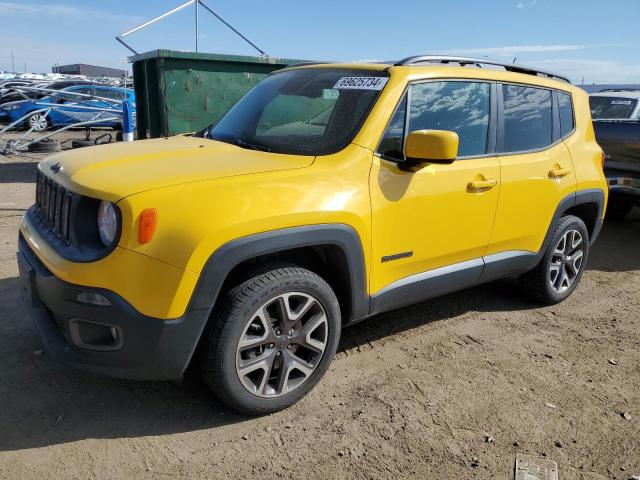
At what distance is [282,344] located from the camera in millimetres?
2881

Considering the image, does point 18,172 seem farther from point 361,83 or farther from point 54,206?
point 361,83

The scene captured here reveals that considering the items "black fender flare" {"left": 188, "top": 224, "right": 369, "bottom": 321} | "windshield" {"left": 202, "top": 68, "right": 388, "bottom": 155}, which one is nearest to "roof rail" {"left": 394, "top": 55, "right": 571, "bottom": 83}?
"windshield" {"left": 202, "top": 68, "right": 388, "bottom": 155}

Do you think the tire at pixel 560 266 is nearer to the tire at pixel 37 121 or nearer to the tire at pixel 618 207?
the tire at pixel 618 207

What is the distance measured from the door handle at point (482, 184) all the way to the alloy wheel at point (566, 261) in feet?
3.69

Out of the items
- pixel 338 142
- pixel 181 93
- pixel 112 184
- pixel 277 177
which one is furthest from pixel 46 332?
pixel 181 93

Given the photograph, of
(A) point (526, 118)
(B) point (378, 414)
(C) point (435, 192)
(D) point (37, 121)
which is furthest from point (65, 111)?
(B) point (378, 414)

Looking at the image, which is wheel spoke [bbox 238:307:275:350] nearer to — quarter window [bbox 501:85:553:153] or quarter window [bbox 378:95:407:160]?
quarter window [bbox 378:95:407:160]

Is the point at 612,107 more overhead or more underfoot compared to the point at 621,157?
more overhead

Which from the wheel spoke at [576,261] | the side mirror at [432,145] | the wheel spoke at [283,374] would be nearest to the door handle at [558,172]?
the wheel spoke at [576,261]

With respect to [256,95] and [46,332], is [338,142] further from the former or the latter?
[46,332]

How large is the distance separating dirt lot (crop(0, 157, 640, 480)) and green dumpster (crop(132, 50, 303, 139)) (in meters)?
4.71

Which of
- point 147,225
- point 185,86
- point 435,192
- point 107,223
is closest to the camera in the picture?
point 147,225

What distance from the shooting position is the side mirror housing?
2.96m

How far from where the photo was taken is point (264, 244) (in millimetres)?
2619
